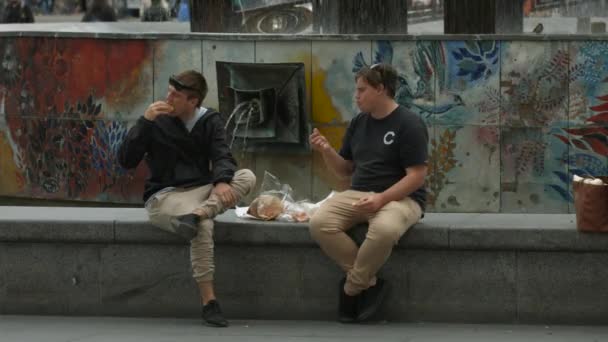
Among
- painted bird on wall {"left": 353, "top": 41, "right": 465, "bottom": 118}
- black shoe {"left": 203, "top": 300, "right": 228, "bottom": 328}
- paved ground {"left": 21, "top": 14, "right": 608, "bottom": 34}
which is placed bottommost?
black shoe {"left": 203, "top": 300, "right": 228, "bottom": 328}

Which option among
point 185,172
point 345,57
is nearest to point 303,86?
point 345,57

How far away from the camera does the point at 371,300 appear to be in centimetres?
731

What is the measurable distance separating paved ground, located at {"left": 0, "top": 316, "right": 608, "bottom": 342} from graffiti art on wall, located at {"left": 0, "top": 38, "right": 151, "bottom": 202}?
5.83 m

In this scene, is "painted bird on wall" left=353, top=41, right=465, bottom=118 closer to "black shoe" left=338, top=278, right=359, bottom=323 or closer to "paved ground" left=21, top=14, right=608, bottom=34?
"black shoe" left=338, top=278, right=359, bottom=323

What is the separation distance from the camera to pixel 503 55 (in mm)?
12281

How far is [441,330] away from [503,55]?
5478 mm

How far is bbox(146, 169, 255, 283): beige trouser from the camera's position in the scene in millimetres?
7223

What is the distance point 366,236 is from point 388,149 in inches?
19.5

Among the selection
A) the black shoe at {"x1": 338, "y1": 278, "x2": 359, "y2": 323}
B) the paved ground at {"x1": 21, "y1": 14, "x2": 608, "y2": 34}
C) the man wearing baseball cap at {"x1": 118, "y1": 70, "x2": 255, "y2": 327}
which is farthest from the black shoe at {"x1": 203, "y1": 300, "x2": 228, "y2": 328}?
the paved ground at {"x1": 21, "y1": 14, "x2": 608, "y2": 34}

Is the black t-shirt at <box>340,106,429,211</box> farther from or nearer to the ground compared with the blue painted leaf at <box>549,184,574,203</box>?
farther from the ground

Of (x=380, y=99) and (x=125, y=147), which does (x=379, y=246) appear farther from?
(x=125, y=147)

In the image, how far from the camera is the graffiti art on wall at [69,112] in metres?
13.2

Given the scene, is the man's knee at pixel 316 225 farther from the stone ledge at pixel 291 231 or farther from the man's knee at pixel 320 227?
the stone ledge at pixel 291 231

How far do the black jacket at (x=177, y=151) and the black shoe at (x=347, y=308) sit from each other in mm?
865
